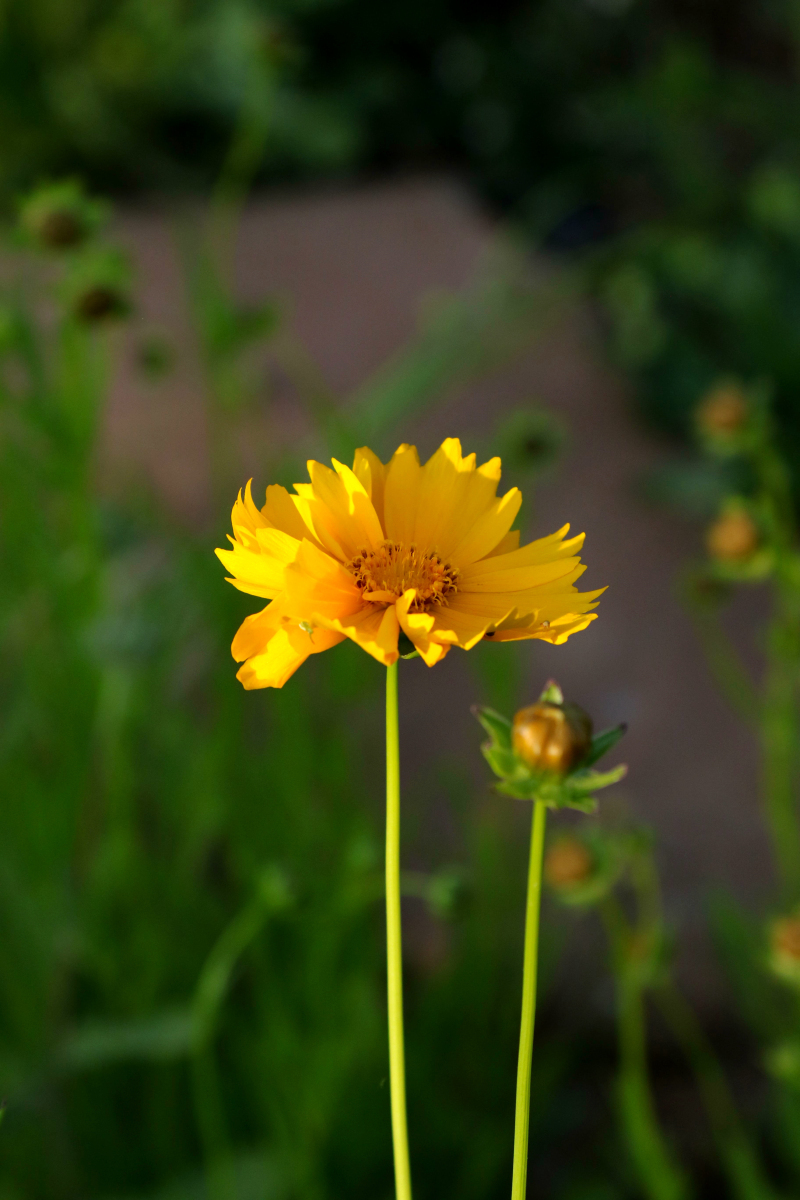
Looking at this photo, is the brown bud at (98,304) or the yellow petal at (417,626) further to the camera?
the brown bud at (98,304)

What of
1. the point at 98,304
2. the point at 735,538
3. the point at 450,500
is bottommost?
the point at 450,500

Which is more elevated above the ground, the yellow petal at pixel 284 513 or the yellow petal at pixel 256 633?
the yellow petal at pixel 284 513

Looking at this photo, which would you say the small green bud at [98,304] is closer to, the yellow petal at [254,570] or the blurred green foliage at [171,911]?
the blurred green foliage at [171,911]

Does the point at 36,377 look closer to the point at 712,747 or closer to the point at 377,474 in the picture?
the point at 377,474

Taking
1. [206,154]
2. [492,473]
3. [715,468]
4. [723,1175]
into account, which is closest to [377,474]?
[492,473]

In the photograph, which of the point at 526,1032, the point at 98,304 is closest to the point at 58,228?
the point at 98,304

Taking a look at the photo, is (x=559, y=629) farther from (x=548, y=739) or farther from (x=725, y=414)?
(x=725, y=414)

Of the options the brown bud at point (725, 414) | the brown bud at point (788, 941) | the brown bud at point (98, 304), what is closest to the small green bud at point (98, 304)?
the brown bud at point (98, 304)
